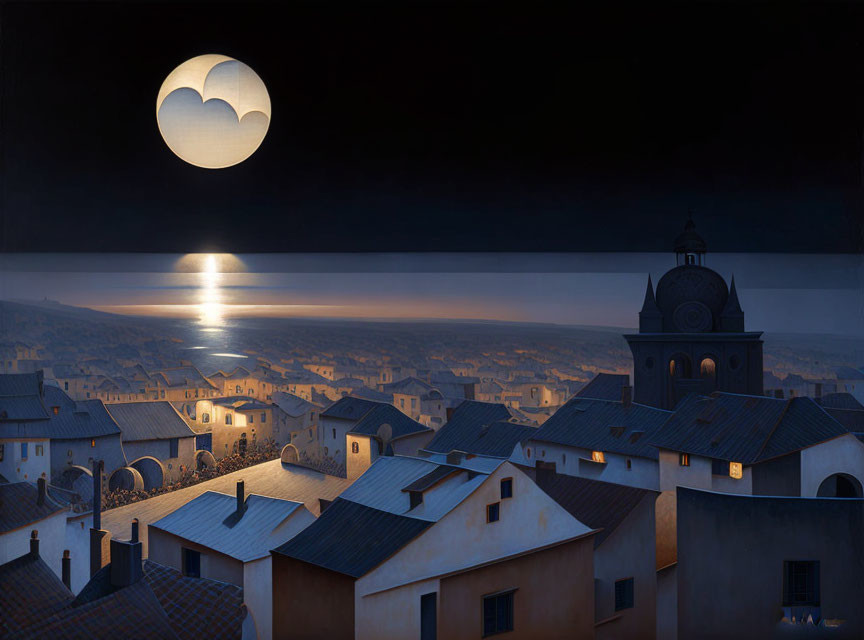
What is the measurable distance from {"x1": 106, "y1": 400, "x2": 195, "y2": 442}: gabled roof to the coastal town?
0.06 ft

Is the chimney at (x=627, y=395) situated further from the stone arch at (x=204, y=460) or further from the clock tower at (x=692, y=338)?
the stone arch at (x=204, y=460)

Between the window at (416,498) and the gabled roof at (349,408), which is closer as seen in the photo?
the window at (416,498)

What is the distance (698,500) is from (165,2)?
595 centimetres

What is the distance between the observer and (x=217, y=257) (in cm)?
611

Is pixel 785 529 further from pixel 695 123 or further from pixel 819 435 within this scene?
pixel 695 123

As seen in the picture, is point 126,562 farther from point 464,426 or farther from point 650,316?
point 650,316

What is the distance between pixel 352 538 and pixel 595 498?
228 centimetres

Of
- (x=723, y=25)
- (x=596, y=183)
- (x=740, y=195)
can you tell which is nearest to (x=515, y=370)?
(x=596, y=183)

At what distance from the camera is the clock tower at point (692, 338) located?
21.3 feet

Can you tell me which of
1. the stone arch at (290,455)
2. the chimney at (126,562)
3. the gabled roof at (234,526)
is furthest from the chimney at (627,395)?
the chimney at (126,562)

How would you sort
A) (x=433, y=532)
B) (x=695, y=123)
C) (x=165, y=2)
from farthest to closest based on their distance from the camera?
(x=695, y=123) < (x=165, y=2) < (x=433, y=532)

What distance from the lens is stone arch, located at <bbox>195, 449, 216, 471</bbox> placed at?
19.9ft

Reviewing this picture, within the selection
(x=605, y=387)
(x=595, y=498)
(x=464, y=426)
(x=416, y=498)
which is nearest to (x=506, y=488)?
(x=416, y=498)

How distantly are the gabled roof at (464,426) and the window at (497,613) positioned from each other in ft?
4.45
